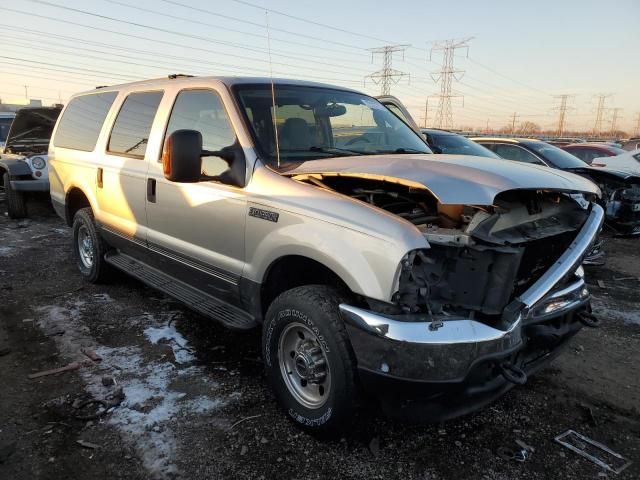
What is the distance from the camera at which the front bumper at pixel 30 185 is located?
8.79 meters

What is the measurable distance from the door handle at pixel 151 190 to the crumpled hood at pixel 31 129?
7073 mm

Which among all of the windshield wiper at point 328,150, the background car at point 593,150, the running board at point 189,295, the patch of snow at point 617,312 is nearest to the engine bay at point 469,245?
the windshield wiper at point 328,150

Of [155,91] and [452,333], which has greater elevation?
[155,91]

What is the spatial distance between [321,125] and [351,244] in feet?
4.89

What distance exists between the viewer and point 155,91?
4.23 metres

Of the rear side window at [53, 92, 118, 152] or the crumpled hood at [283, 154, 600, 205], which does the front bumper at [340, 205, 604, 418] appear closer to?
the crumpled hood at [283, 154, 600, 205]

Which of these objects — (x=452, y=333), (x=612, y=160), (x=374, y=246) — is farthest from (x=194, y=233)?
(x=612, y=160)

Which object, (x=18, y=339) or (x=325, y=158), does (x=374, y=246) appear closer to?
(x=325, y=158)

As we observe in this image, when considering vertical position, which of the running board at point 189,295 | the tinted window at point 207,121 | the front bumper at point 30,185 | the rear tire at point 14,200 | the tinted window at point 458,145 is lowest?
the rear tire at point 14,200

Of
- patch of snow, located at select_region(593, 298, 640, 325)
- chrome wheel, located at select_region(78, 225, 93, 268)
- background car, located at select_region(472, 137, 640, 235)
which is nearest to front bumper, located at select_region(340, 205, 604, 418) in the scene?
patch of snow, located at select_region(593, 298, 640, 325)

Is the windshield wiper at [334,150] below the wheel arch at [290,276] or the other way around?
the other way around

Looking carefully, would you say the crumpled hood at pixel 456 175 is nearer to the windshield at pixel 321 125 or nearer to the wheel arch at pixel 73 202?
the windshield at pixel 321 125

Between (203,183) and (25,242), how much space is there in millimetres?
5499

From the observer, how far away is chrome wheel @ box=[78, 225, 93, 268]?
5492 millimetres
